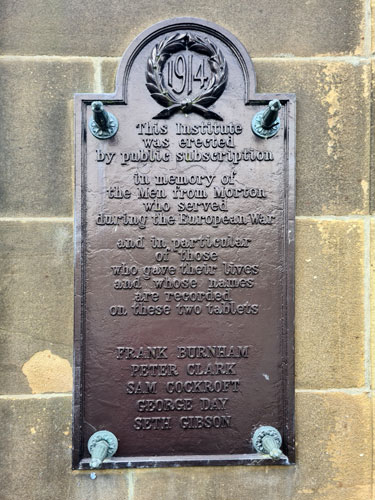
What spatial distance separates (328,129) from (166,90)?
131 centimetres

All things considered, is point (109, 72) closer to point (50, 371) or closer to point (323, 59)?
point (323, 59)

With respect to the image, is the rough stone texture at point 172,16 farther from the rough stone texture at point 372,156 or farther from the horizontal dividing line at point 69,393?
the horizontal dividing line at point 69,393

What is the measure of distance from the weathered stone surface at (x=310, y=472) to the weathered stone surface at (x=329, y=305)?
178 millimetres

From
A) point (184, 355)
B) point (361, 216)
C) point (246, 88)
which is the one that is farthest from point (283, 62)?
point (184, 355)

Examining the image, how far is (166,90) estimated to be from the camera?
8.98ft

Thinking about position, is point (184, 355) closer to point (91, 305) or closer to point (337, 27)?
point (91, 305)

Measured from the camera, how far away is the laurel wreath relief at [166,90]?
8.90ft

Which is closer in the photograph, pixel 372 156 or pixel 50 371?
pixel 50 371

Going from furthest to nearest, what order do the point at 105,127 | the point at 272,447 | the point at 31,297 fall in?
the point at 31,297 → the point at 105,127 → the point at 272,447

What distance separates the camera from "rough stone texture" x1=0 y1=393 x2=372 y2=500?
2736mm

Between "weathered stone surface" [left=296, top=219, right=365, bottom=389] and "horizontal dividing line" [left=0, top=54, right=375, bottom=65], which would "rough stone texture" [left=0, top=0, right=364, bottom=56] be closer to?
"horizontal dividing line" [left=0, top=54, right=375, bottom=65]

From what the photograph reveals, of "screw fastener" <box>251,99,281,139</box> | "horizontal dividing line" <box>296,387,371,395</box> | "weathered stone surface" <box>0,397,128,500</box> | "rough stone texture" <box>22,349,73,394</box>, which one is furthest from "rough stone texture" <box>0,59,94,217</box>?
"horizontal dividing line" <box>296,387,371,395</box>

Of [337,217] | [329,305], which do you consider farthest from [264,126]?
[329,305]

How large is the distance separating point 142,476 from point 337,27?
381 cm
